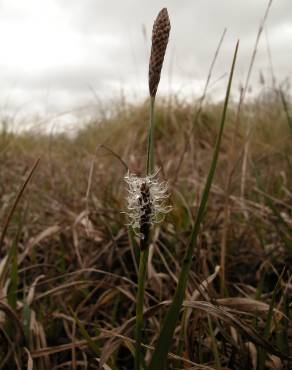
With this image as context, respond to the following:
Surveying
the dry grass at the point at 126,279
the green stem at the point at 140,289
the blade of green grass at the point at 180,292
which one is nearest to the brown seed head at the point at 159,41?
the blade of green grass at the point at 180,292

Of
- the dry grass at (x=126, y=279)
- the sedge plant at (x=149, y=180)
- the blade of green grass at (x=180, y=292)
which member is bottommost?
the dry grass at (x=126, y=279)

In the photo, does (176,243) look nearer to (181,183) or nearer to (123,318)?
(123,318)

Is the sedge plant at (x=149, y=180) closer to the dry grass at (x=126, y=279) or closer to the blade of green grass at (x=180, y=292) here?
the blade of green grass at (x=180, y=292)

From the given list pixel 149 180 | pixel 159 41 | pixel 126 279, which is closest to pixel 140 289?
pixel 149 180

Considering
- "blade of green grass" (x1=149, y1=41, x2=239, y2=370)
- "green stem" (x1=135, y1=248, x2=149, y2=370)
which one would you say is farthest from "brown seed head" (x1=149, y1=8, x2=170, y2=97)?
"green stem" (x1=135, y1=248, x2=149, y2=370)

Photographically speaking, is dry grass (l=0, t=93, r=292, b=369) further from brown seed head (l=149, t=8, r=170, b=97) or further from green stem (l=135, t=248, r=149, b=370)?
brown seed head (l=149, t=8, r=170, b=97)

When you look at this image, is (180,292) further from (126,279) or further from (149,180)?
(126,279)

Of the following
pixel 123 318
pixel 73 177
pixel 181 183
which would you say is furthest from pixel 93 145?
pixel 123 318

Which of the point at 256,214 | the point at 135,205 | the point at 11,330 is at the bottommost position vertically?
the point at 11,330
